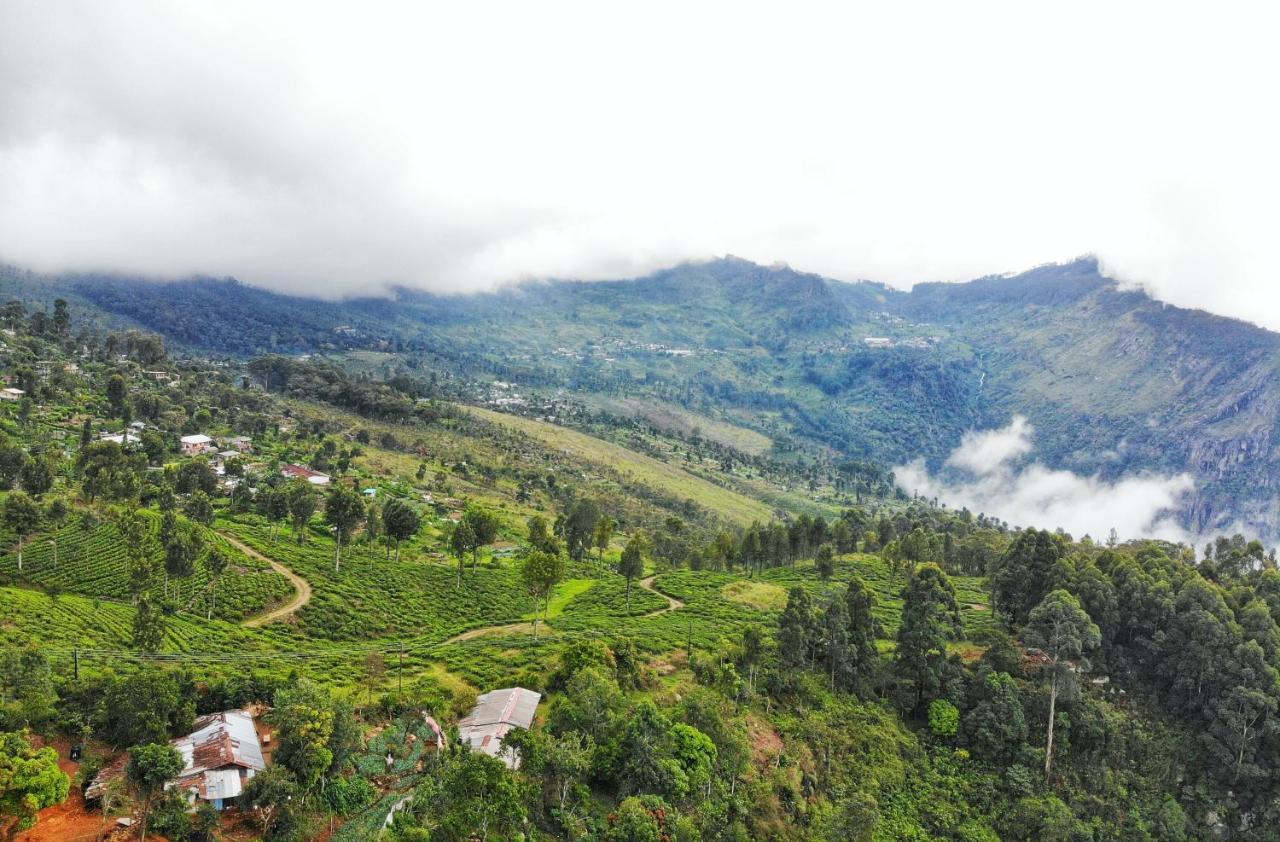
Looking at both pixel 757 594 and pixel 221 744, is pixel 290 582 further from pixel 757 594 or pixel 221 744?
pixel 757 594

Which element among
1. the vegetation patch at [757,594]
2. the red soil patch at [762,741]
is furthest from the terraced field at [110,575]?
the vegetation patch at [757,594]

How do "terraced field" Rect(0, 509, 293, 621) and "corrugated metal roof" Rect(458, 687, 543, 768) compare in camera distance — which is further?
"terraced field" Rect(0, 509, 293, 621)

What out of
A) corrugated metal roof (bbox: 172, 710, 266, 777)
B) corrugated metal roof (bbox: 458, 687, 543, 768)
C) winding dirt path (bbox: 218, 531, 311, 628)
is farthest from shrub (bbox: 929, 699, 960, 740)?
winding dirt path (bbox: 218, 531, 311, 628)

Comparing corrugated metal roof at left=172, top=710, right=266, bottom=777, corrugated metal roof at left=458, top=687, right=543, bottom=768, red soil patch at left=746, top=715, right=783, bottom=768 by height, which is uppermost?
corrugated metal roof at left=172, top=710, right=266, bottom=777

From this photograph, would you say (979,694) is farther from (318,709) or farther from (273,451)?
(273,451)

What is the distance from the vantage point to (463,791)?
31.5 m

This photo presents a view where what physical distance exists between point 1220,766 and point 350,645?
74415 millimetres

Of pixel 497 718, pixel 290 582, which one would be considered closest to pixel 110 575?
pixel 290 582

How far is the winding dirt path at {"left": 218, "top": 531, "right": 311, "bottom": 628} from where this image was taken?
66250mm

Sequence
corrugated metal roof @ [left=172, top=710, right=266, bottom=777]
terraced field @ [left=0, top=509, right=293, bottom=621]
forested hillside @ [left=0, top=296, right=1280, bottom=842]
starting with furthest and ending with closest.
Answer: terraced field @ [left=0, top=509, right=293, bottom=621] < forested hillside @ [left=0, top=296, right=1280, bottom=842] < corrugated metal roof @ [left=172, top=710, right=266, bottom=777]

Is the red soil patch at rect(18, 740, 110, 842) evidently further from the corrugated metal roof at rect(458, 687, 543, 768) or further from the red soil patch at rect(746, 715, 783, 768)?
the red soil patch at rect(746, 715, 783, 768)

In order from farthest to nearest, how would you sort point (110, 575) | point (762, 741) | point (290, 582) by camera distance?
point (290, 582)
point (110, 575)
point (762, 741)

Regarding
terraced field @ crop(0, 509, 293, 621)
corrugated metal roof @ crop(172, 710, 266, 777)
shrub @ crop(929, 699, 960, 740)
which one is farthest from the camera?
terraced field @ crop(0, 509, 293, 621)

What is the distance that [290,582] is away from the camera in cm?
7419
